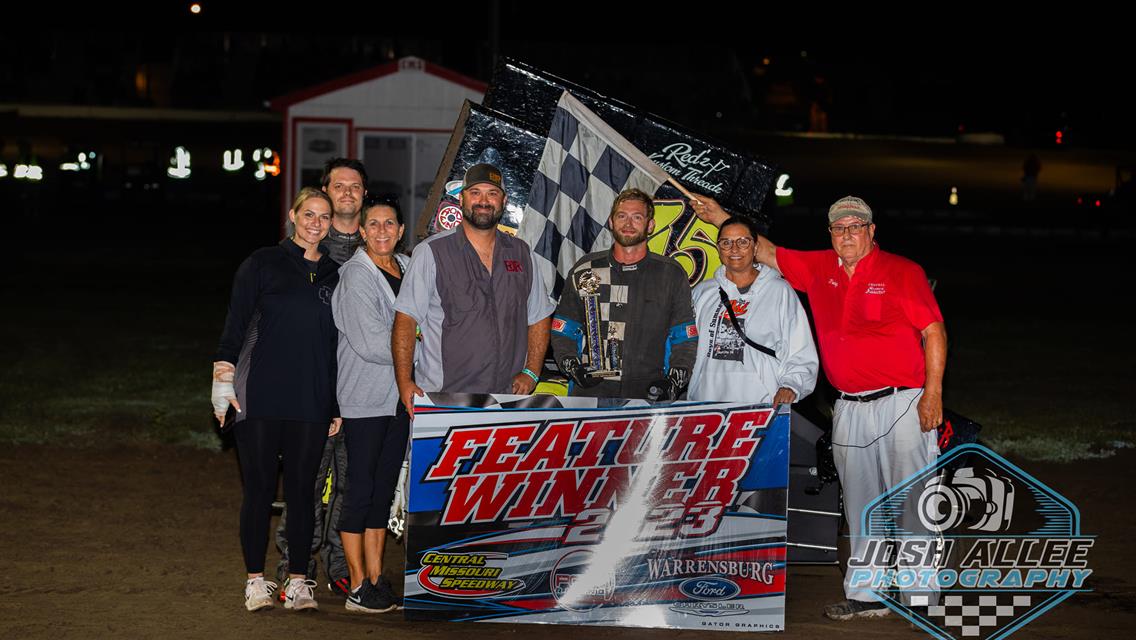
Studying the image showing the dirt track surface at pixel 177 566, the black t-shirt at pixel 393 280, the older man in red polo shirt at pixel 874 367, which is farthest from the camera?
the black t-shirt at pixel 393 280

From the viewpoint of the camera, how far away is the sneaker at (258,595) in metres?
5.98

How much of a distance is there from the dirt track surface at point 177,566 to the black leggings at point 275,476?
1.02 feet

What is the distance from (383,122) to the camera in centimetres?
2103

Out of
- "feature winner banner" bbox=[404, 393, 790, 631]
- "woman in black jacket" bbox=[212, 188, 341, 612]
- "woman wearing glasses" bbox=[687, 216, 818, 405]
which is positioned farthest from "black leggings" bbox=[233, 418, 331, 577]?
"woman wearing glasses" bbox=[687, 216, 818, 405]

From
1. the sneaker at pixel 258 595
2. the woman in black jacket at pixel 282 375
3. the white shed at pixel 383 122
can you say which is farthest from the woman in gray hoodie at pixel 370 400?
the white shed at pixel 383 122

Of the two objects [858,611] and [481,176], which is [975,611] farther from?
[481,176]

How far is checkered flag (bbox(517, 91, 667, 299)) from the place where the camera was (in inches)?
297

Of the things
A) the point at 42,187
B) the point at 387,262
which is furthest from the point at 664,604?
the point at 42,187

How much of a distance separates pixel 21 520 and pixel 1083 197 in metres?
39.0

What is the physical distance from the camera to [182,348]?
14.7m

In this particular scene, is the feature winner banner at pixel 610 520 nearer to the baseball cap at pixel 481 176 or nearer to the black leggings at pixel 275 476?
the black leggings at pixel 275 476

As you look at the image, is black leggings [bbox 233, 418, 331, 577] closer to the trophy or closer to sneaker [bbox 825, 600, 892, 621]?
the trophy

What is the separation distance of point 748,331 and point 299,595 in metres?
2.46

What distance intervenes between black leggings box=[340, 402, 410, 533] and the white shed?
15.1 meters
